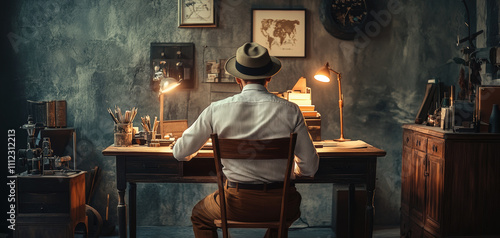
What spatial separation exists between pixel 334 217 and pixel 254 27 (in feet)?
6.61

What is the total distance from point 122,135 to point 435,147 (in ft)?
8.47

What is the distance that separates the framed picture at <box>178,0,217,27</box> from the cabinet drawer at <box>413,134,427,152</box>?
219 centimetres

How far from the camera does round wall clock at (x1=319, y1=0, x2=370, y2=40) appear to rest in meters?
4.62

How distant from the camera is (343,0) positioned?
4633 mm

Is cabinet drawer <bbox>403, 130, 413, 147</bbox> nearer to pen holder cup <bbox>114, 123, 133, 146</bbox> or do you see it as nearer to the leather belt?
the leather belt

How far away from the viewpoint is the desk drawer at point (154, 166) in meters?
3.61

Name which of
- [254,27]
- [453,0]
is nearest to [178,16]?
[254,27]

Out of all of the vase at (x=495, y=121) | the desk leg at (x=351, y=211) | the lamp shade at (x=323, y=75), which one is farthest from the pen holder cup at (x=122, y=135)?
the vase at (x=495, y=121)

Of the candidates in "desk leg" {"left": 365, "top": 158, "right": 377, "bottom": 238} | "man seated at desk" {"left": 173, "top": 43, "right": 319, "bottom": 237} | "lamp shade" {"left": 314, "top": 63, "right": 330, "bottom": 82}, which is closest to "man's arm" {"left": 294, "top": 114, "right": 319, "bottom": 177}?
"man seated at desk" {"left": 173, "top": 43, "right": 319, "bottom": 237}

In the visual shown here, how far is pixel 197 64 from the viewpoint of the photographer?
186 inches

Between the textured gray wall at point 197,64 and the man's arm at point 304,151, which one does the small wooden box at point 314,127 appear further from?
the man's arm at point 304,151

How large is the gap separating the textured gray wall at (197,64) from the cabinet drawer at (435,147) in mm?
880

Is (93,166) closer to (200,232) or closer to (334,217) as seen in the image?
(200,232)

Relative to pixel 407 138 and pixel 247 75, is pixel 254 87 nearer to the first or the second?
pixel 247 75
